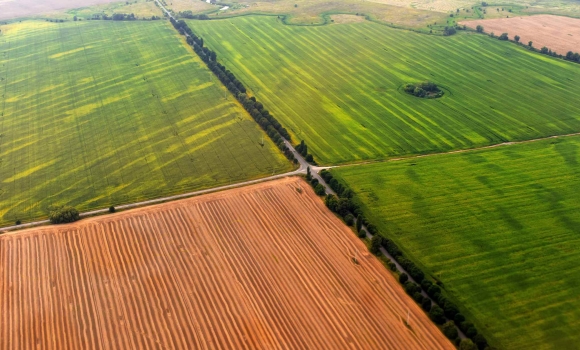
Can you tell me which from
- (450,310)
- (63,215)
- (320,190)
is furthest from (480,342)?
(63,215)

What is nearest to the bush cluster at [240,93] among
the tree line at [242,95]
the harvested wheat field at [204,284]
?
the tree line at [242,95]

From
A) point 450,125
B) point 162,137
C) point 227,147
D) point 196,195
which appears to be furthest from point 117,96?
point 450,125

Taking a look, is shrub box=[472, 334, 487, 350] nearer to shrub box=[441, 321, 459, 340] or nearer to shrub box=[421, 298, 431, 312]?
shrub box=[441, 321, 459, 340]

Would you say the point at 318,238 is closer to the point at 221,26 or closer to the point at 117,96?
the point at 117,96

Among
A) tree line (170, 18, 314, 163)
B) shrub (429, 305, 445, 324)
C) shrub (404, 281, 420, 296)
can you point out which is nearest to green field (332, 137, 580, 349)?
shrub (429, 305, 445, 324)

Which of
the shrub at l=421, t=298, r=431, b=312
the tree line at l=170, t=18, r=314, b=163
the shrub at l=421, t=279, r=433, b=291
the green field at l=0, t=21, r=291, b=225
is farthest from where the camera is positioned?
the tree line at l=170, t=18, r=314, b=163

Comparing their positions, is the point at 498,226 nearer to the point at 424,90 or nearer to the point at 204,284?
the point at 204,284
